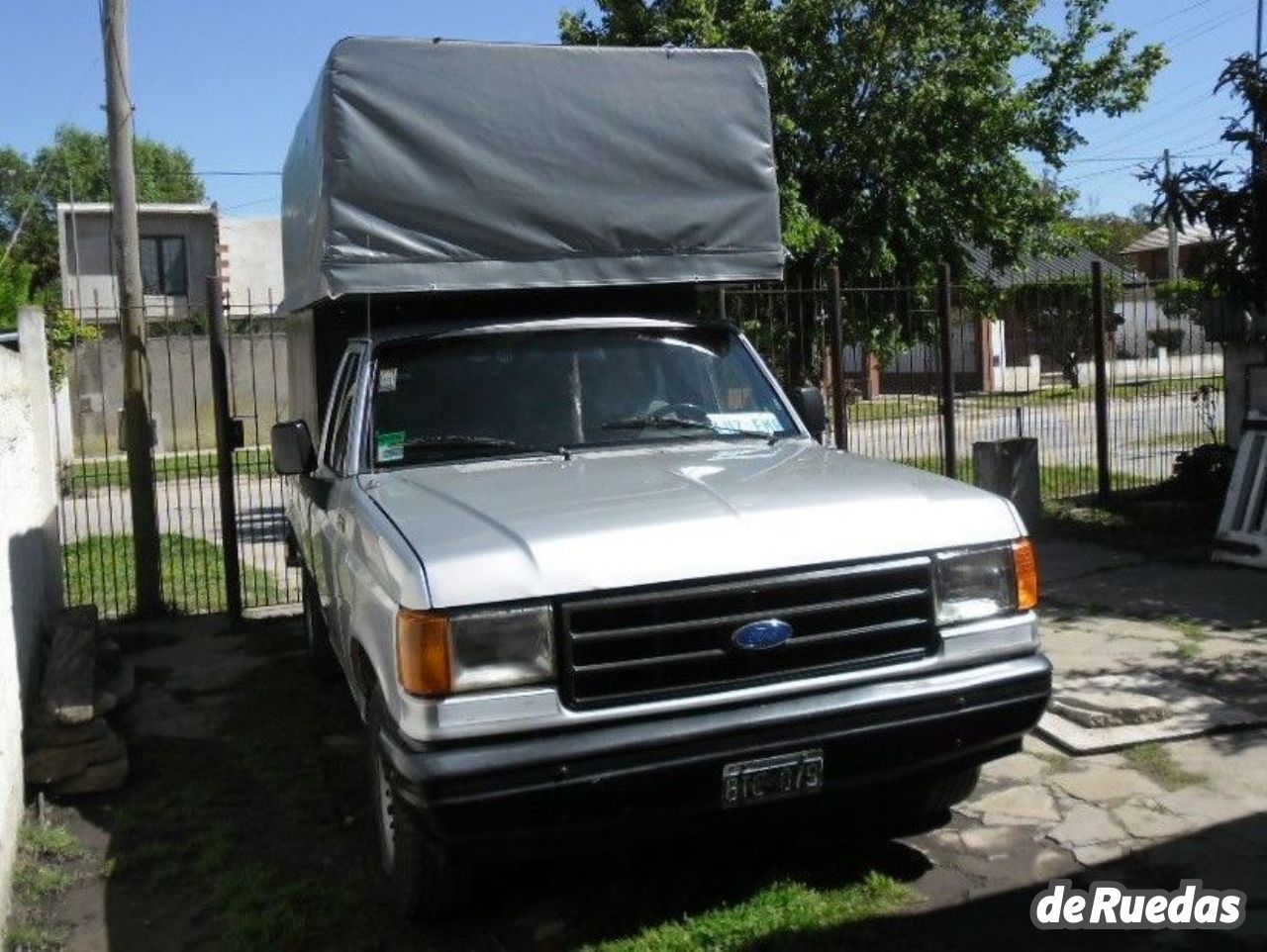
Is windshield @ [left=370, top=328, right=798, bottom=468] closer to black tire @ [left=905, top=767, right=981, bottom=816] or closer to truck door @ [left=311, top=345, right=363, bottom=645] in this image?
truck door @ [left=311, top=345, right=363, bottom=645]

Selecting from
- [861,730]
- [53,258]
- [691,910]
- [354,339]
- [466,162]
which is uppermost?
[53,258]

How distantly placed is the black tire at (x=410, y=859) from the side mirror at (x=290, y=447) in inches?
63.0

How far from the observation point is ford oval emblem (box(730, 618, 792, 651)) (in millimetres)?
3908

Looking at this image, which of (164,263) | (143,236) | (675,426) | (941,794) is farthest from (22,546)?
(164,263)

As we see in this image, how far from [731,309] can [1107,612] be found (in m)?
4.81

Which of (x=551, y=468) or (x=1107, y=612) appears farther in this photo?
(x=1107, y=612)

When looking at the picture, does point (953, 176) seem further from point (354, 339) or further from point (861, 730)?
point (861, 730)

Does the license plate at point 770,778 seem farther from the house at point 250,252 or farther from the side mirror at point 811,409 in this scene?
the house at point 250,252

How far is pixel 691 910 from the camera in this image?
14.1ft

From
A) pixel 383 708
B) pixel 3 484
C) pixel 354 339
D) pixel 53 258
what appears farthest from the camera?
pixel 53 258

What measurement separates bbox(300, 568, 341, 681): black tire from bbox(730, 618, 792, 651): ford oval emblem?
147 inches

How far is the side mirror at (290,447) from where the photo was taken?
5711mm

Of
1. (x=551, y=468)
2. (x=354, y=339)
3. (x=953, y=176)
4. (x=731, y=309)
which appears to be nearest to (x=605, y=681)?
(x=551, y=468)

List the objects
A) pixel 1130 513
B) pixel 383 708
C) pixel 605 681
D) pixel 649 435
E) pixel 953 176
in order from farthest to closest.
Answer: pixel 953 176 < pixel 1130 513 < pixel 649 435 < pixel 383 708 < pixel 605 681
